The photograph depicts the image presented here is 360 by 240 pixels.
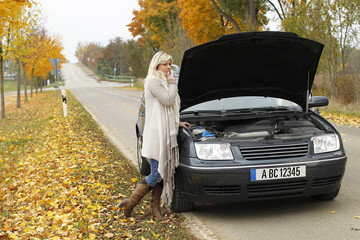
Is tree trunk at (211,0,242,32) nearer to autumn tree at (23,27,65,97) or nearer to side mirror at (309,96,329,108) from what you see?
autumn tree at (23,27,65,97)

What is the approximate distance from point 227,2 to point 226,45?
2258cm

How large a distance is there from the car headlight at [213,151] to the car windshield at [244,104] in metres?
1.28

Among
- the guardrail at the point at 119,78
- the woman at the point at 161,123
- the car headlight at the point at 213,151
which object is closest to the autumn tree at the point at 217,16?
the woman at the point at 161,123

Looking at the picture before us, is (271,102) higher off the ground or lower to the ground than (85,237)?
higher

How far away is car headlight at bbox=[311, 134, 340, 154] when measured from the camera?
15.4ft

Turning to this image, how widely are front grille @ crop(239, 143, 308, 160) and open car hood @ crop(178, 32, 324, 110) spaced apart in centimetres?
133

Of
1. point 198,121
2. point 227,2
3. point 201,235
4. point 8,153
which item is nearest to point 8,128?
point 8,153

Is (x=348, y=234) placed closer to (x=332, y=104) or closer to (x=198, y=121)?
(x=198, y=121)

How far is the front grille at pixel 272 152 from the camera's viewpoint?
453 centimetres

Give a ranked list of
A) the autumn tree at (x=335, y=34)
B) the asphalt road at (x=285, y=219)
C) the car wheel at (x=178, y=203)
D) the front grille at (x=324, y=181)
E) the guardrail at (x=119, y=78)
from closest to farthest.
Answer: the asphalt road at (x=285, y=219)
the front grille at (x=324, y=181)
the car wheel at (x=178, y=203)
the autumn tree at (x=335, y=34)
the guardrail at (x=119, y=78)

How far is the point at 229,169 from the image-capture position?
445cm

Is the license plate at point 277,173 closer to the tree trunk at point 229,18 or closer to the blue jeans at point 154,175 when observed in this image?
the blue jeans at point 154,175

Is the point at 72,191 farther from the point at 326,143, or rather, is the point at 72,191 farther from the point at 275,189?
the point at 326,143

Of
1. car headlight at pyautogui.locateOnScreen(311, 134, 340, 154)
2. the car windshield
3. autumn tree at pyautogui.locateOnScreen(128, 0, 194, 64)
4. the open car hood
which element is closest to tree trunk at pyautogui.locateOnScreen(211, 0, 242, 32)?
autumn tree at pyautogui.locateOnScreen(128, 0, 194, 64)
